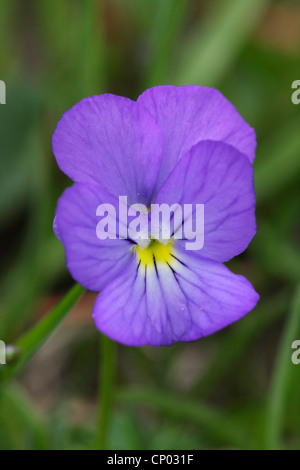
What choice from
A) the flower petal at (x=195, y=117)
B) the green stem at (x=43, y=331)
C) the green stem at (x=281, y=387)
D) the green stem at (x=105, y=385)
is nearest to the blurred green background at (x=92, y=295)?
the green stem at (x=281, y=387)

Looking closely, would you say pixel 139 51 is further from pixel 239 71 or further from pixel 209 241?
pixel 209 241


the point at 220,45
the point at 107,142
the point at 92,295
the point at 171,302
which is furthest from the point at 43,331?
the point at 220,45

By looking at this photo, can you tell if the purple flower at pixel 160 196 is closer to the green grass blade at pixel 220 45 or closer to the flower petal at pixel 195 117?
the flower petal at pixel 195 117

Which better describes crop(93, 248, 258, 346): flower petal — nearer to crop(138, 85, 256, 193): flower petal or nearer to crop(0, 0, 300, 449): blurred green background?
crop(138, 85, 256, 193): flower petal

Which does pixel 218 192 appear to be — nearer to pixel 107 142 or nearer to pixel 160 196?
pixel 160 196

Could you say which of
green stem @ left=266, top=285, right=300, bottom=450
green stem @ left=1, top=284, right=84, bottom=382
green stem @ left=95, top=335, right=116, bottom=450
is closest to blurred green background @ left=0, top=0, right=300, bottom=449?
green stem @ left=266, top=285, right=300, bottom=450

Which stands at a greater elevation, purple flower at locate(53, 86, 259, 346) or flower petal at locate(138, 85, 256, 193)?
flower petal at locate(138, 85, 256, 193)
